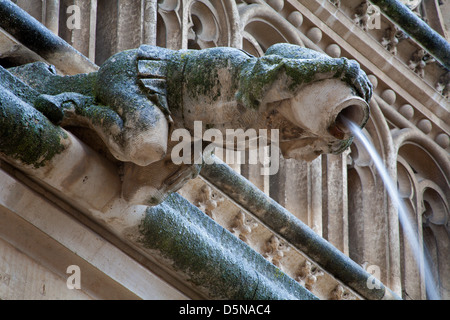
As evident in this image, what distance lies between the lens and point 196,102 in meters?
3.94

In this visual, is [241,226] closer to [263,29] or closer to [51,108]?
[51,108]

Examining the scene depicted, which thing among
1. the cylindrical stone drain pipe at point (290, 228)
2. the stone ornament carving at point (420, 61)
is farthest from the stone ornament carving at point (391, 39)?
the cylindrical stone drain pipe at point (290, 228)

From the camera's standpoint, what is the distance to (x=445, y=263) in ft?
25.9

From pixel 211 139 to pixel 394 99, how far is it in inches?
158

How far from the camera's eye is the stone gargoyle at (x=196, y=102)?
3.78 meters

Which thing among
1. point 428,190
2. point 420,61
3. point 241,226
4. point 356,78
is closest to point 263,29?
point 420,61

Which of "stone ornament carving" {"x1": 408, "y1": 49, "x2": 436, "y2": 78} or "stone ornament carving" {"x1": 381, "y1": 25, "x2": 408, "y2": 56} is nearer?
"stone ornament carving" {"x1": 381, "y1": 25, "x2": 408, "y2": 56}

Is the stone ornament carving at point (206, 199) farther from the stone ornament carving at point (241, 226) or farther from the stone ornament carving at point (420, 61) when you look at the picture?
Answer: the stone ornament carving at point (420, 61)

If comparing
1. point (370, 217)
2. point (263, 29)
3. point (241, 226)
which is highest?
point (263, 29)

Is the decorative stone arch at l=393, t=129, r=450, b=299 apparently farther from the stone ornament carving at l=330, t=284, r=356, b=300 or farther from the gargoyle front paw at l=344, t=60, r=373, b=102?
the gargoyle front paw at l=344, t=60, r=373, b=102

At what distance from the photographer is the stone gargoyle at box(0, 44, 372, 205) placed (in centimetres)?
378

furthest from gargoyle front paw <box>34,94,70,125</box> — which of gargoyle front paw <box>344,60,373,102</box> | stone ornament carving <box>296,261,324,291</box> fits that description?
stone ornament carving <box>296,261,324,291</box>
